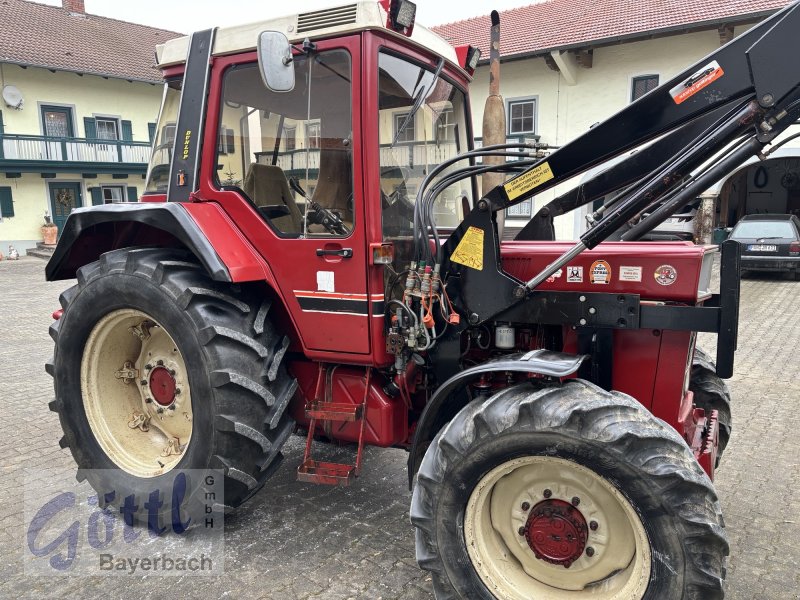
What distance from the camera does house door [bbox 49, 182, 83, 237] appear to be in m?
21.8

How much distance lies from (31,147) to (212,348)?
2129 cm

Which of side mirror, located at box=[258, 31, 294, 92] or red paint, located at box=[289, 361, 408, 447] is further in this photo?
red paint, located at box=[289, 361, 408, 447]

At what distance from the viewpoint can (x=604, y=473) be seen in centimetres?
224

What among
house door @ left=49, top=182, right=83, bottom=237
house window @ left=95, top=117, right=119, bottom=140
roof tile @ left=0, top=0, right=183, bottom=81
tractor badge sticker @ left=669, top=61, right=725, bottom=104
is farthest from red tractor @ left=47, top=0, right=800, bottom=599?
house window @ left=95, top=117, right=119, bottom=140

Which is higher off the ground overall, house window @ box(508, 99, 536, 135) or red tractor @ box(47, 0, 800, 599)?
house window @ box(508, 99, 536, 135)

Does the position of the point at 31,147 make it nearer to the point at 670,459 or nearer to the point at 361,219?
the point at 361,219

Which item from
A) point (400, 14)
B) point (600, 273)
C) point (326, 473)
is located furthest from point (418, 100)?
point (326, 473)

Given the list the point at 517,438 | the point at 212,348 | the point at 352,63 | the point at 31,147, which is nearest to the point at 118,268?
the point at 212,348

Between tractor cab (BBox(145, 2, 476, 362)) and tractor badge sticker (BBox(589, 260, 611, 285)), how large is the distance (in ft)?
2.95

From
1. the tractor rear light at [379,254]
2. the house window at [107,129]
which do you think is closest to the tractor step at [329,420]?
the tractor rear light at [379,254]

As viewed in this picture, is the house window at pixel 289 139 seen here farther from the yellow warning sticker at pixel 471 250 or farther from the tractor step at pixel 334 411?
the tractor step at pixel 334 411

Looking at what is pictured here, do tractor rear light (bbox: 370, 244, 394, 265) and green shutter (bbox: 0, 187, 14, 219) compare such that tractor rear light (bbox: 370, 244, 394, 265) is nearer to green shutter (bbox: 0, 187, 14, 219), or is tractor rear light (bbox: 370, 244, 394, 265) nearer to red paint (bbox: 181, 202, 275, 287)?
red paint (bbox: 181, 202, 275, 287)

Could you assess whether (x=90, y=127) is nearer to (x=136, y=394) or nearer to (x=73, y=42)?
(x=73, y=42)

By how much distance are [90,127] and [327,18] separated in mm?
22804
